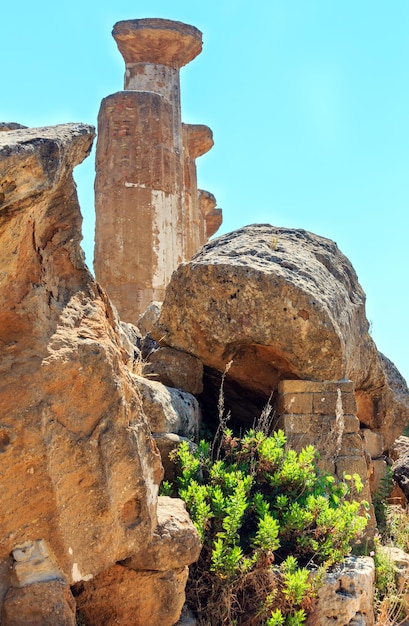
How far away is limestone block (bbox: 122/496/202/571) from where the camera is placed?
398 cm

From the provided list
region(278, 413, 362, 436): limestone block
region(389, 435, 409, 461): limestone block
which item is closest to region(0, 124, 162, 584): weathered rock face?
region(278, 413, 362, 436): limestone block

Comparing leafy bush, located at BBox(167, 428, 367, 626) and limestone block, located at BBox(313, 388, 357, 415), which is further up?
limestone block, located at BBox(313, 388, 357, 415)

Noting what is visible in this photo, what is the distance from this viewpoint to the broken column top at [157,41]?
13898mm

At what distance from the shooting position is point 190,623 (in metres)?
4.32

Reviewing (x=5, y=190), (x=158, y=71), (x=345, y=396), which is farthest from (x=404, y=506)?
(x=158, y=71)

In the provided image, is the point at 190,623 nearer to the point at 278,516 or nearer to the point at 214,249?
the point at 278,516

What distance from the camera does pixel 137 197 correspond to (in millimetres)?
13062

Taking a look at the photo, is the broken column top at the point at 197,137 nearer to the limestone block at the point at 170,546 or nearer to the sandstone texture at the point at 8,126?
the sandstone texture at the point at 8,126

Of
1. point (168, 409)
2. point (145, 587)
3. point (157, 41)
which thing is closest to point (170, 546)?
point (145, 587)

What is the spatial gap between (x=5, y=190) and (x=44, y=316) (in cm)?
64

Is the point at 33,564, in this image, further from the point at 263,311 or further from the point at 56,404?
the point at 263,311

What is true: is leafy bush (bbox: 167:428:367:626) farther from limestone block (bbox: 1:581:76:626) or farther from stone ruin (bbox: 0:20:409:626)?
limestone block (bbox: 1:581:76:626)

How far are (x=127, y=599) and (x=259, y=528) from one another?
1.07 m

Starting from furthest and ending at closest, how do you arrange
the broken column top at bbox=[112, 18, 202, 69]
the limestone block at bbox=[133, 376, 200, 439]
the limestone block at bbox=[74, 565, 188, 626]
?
the broken column top at bbox=[112, 18, 202, 69]
the limestone block at bbox=[133, 376, 200, 439]
the limestone block at bbox=[74, 565, 188, 626]
